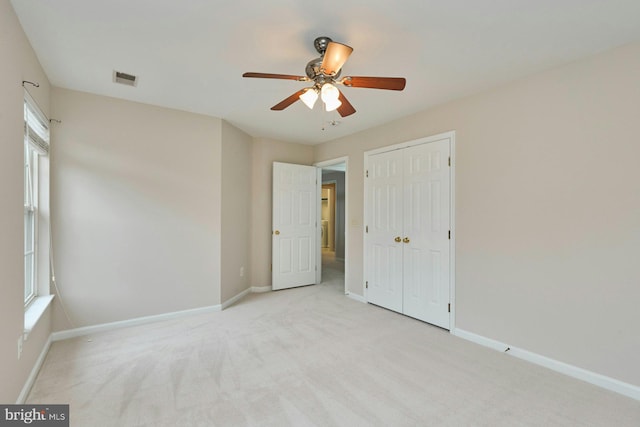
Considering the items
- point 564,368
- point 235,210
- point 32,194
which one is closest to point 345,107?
point 235,210

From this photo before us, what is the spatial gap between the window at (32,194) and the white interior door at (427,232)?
144 inches

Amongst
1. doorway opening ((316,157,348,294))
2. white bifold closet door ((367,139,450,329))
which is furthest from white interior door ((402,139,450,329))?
doorway opening ((316,157,348,294))

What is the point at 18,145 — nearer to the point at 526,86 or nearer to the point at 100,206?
the point at 100,206

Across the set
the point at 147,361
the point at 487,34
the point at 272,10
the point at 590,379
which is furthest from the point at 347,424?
the point at 487,34

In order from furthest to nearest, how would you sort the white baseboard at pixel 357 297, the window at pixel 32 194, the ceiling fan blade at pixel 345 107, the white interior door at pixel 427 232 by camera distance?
the white baseboard at pixel 357 297 < the white interior door at pixel 427 232 < the window at pixel 32 194 < the ceiling fan blade at pixel 345 107

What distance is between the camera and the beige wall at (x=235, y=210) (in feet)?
12.7

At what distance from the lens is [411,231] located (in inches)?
137

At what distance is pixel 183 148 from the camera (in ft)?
11.4

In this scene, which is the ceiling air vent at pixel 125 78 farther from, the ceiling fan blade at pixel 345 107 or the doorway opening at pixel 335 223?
the doorway opening at pixel 335 223

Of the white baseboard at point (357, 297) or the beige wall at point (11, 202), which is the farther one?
the white baseboard at point (357, 297)

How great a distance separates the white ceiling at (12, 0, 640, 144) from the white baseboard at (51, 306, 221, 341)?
244cm

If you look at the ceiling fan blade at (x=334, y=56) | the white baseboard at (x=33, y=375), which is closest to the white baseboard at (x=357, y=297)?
the ceiling fan blade at (x=334, y=56)

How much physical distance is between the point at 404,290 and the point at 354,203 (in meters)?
1.45

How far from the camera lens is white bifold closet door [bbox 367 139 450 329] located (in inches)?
125
